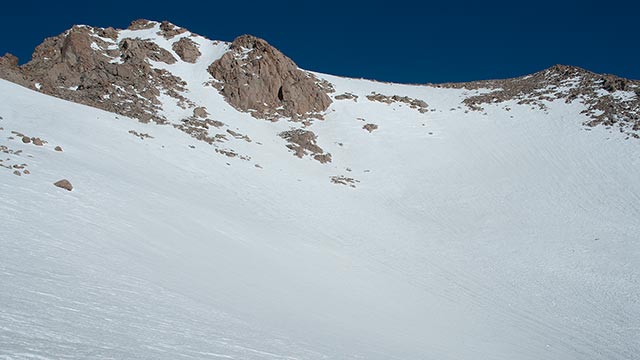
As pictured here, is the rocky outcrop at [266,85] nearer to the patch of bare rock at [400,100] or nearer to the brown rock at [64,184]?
the patch of bare rock at [400,100]

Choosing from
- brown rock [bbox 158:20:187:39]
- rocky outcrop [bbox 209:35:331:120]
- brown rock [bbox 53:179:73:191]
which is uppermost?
brown rock [bbox 158:20:187:39]

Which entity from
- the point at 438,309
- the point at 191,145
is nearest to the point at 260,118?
Answer: the point at 191,145

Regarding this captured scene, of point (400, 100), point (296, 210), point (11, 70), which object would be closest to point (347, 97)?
point (400, 100)

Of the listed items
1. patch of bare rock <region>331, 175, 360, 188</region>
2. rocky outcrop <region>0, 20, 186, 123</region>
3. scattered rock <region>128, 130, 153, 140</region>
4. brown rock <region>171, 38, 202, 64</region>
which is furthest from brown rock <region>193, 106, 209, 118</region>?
brown rock <region>171, 38, 202, 64</region>

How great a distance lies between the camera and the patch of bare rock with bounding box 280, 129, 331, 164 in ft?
108

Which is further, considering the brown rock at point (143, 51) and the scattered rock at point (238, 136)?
the brown rock at point (143, 51)

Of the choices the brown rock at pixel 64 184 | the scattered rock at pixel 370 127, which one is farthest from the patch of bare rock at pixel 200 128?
the brown rock at pixel 64 184

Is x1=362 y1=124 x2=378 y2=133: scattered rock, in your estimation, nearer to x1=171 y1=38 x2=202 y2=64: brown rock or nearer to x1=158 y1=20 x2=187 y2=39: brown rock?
x1=171 y1=38 x2=202 y2=64: brown rock

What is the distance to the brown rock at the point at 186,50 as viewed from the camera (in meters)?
43.5

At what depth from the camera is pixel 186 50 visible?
44.0 m

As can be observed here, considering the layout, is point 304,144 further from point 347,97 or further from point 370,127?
point 347,97

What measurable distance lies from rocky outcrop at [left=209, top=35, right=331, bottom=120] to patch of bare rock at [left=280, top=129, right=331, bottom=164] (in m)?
3.65

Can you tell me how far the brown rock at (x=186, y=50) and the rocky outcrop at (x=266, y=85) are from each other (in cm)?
309

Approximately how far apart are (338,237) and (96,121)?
14897 mm
